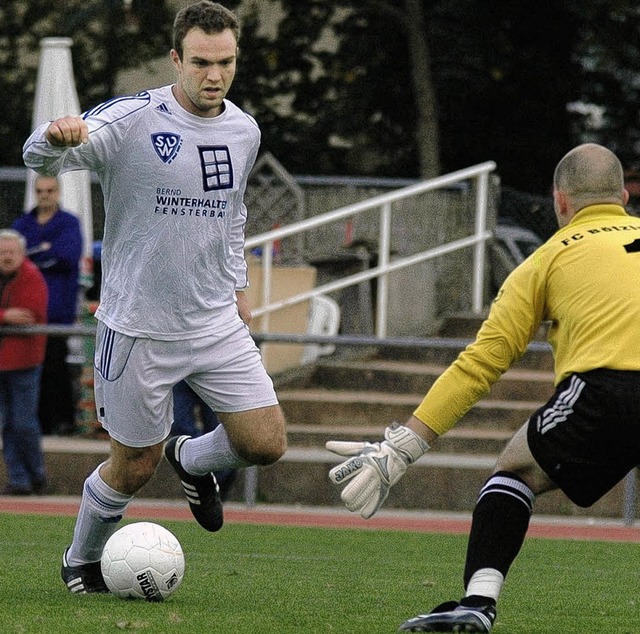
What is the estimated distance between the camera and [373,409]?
47.1 ft

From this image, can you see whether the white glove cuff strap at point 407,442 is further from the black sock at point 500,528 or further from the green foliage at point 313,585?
the green foliage at point 313,585

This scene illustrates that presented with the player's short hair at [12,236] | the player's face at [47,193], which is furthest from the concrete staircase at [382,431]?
the player's face at [47,193]

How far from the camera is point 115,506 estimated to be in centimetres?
713

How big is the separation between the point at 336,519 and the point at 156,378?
5.15 meters

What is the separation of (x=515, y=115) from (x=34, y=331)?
8.75 metres

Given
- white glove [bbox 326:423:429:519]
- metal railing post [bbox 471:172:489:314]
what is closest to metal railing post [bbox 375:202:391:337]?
metal railing post [bbox 471:172:489:314]

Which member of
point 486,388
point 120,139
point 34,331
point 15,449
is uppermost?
point 120,139

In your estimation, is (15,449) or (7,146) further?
(7,146)

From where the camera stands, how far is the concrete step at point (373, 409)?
46.6 feet

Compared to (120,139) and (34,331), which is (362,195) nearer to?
(34,331)

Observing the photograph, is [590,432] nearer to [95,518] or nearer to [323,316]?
[95,518]

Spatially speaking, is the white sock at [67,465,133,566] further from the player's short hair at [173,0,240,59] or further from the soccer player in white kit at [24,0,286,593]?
the player's short hair at [173,0,240,59]

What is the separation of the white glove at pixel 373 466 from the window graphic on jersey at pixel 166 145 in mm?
1677

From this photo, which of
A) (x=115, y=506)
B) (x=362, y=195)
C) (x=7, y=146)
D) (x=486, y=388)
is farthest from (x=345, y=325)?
(x=486, y=388)
